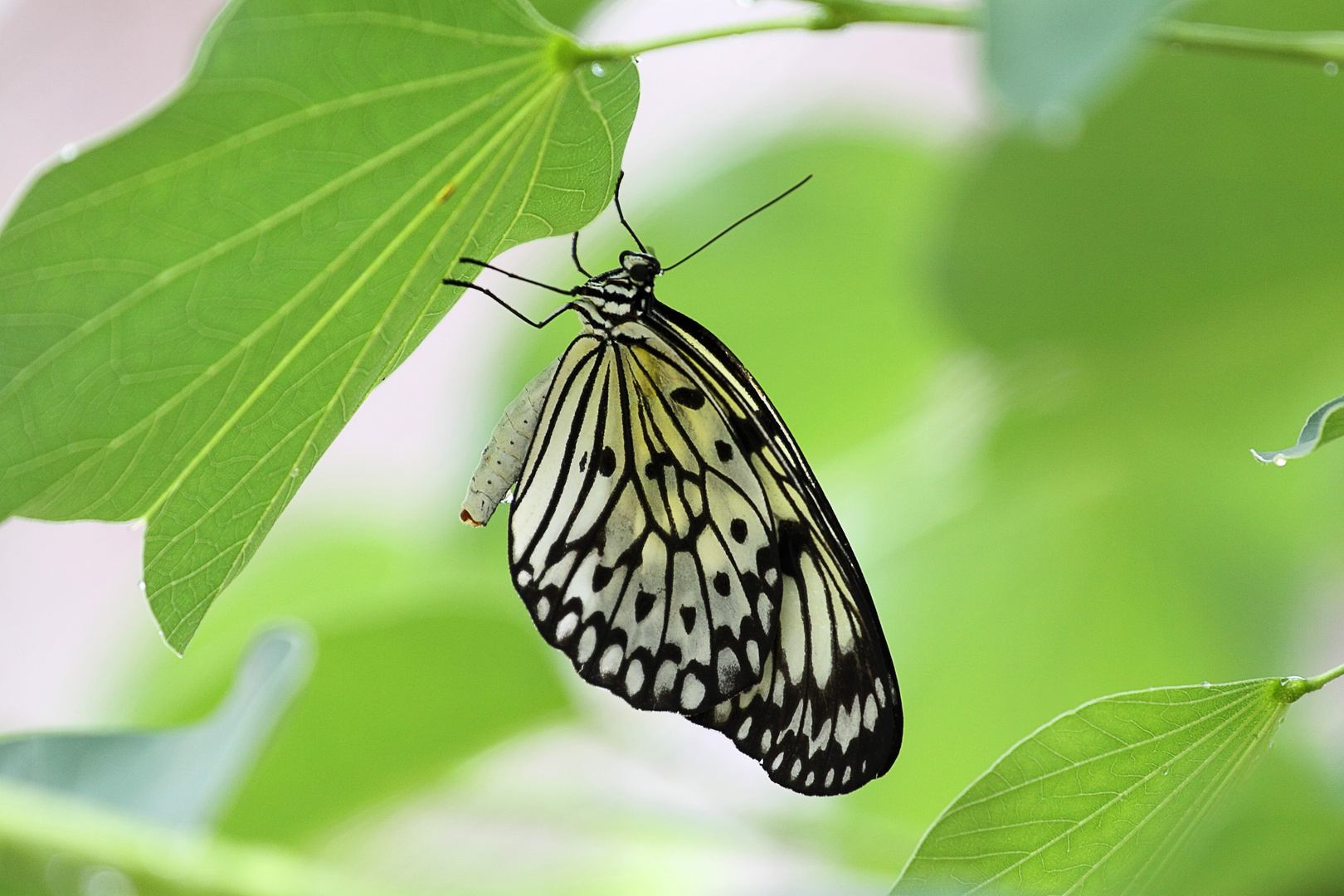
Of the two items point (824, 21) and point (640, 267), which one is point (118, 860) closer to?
point (640, 267)

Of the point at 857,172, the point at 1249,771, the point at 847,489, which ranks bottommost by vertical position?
the point at 1249,771

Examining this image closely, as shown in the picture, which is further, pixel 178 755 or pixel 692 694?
pixel 178 755

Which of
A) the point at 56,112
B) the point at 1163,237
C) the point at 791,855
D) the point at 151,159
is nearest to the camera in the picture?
the point at 151,159

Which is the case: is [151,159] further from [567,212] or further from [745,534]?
[745,534]

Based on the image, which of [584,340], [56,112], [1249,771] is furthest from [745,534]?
[56,112]

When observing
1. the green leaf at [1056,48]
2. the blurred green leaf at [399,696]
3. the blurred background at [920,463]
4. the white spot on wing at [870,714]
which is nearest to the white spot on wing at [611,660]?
the white spot on wing at [870,714]

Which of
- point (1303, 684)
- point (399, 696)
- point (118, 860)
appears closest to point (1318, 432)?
point (1303, 684)

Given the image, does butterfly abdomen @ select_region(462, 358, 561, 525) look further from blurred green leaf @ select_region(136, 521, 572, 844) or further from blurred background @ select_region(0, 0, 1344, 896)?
blurred green leaf @ select_region(136, 521, 572, 844)

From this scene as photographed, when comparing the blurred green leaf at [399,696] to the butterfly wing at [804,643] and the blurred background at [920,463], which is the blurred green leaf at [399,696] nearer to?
the blurred background at [920,463]
